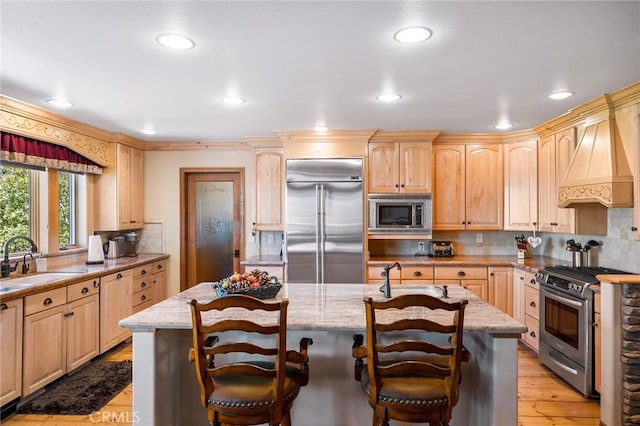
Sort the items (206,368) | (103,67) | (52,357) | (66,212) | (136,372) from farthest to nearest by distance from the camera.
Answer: (66,212)
(52,357)
(103,67)
(136,372)
(206,368)

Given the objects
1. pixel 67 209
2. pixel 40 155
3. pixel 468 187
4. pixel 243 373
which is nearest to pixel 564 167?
pixel 468 187

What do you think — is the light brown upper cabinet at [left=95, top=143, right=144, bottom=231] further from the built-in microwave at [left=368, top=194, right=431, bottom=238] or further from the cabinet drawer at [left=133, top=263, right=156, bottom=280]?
the built-in microwave at [left=368, top=194, right=431, bottom=238]

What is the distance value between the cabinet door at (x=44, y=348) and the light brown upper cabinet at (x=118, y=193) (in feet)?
5.05

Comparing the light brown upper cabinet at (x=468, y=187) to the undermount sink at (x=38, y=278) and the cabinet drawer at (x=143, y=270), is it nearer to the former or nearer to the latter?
the cabinet drawer at (x=143, y=270)

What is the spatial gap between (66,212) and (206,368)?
3.55 m

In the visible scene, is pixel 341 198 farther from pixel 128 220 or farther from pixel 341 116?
pixel 128 220

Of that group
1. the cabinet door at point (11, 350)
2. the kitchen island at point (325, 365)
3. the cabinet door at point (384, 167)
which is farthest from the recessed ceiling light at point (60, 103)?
the cabinet door at point (384, 167)

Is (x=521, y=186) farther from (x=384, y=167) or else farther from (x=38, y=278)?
(x=38, y=278)

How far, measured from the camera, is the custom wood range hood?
3.09 m

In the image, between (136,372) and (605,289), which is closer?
(136,372)

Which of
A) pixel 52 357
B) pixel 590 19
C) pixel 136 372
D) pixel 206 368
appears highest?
pixel 590 19

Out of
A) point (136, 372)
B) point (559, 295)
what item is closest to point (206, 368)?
point (136, 372)

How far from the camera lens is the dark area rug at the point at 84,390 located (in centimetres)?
294

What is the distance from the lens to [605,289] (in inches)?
104
